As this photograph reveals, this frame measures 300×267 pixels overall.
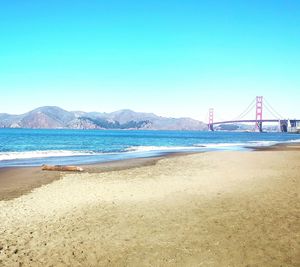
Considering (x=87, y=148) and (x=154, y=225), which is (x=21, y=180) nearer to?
(x=154, y=225)

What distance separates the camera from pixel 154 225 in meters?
8.43

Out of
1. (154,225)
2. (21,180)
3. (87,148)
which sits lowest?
(87,148)

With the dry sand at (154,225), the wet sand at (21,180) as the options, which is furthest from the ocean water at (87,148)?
the dry sand at (154,225)

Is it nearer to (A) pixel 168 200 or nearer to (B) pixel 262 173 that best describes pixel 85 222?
(A) pixel 168 200

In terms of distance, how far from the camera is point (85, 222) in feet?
28.8

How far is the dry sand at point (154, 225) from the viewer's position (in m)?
6.46

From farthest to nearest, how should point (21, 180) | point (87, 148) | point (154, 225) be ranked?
point (87, 148) < point (21, 180) < point (154, 225)

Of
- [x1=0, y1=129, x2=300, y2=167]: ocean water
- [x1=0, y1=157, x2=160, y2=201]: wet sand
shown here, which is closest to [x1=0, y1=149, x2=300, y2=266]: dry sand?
[x1=0, y1=157, x2=160, y2=201]: wet sand

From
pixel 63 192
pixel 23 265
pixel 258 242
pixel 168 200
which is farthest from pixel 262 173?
pixel 23 265

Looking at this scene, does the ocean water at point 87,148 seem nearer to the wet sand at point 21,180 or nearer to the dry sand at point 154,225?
the wet sand at point 21,180

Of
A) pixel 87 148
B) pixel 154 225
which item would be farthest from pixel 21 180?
pixel 87 148

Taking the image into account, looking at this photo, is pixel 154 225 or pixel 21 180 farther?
pixel 21 180

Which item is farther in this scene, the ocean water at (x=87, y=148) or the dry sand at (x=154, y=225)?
the ocean water at (x=87, y=148)

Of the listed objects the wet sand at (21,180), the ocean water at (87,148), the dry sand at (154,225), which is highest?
the dry sand at (154,225)
